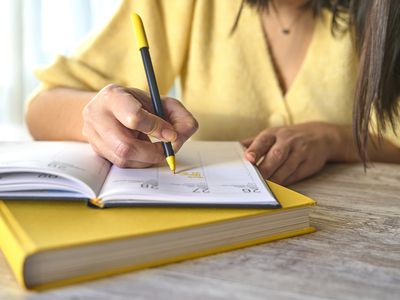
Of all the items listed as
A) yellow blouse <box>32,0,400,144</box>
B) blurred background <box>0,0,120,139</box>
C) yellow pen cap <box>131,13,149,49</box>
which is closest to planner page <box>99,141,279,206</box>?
yellow pen cap <box>131,13,149,49</box>

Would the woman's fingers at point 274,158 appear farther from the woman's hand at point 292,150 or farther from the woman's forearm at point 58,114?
the woman's forearm at point 58,114

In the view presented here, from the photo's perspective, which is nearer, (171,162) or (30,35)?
(171,162)

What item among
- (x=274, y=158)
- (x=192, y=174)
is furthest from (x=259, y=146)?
(x=192, y=174)

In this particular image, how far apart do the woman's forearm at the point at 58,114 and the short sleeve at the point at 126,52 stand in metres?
0.05

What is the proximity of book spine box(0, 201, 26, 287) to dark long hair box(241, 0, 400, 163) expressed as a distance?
55 cm

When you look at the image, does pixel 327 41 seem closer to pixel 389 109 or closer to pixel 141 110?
pixel 389 109

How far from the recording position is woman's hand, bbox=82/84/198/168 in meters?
0.60

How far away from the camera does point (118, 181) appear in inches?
21.9

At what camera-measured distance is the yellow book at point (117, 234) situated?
0.41m

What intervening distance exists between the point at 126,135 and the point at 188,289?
26 centimetres

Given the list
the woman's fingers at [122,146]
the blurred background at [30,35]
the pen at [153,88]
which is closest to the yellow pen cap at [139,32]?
the pen at [153,88]

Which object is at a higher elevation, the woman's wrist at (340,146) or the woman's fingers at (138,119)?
the woman's fingers at (138,119)

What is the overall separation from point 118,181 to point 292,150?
1.11ft

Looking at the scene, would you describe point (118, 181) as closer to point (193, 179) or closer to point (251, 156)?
point (193, 179)
